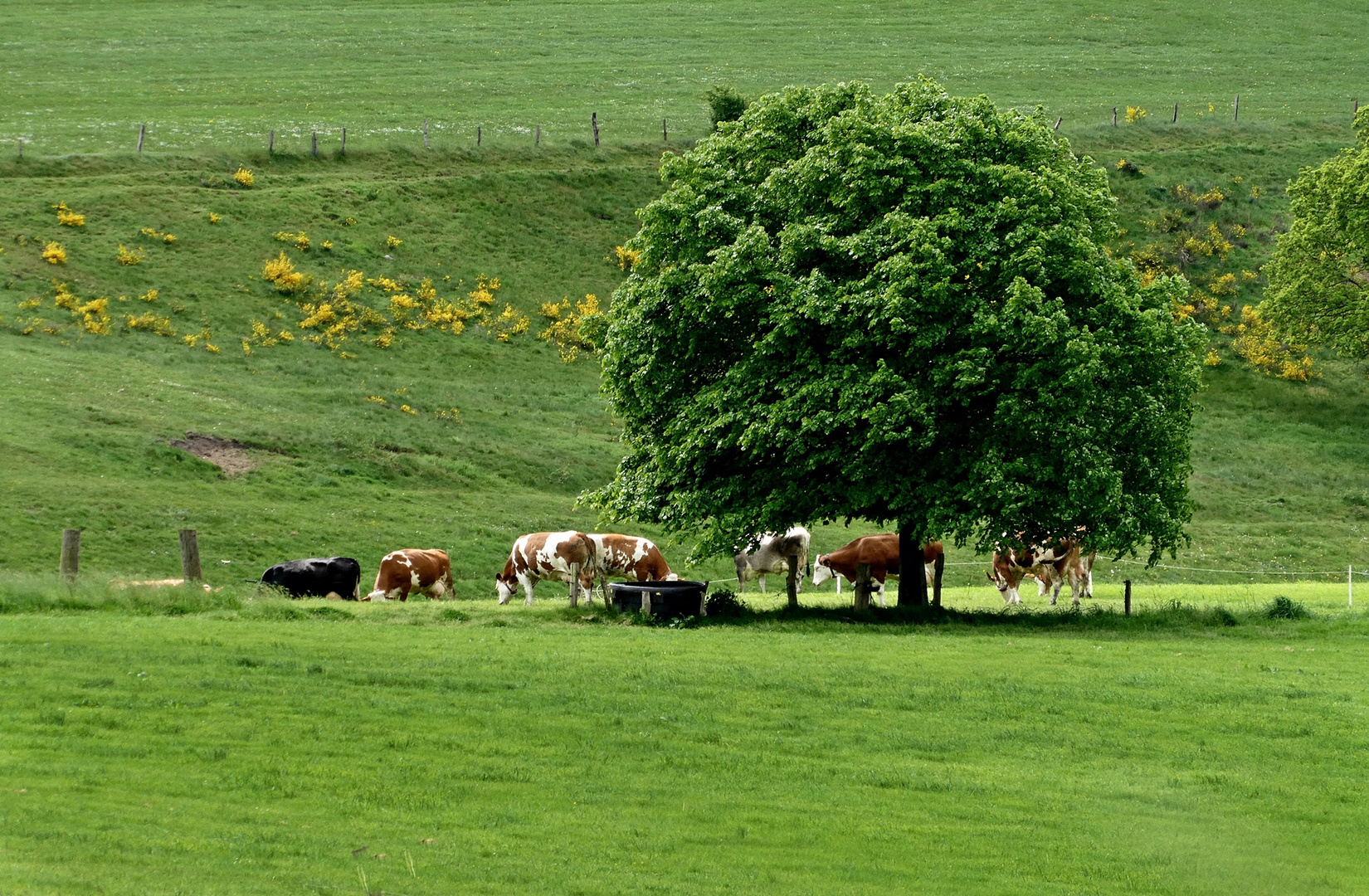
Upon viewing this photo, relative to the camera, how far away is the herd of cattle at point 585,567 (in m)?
35.5

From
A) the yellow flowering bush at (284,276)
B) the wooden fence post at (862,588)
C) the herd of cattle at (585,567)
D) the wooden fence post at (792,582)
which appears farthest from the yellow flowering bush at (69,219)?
the wooden fence post at (862,588)

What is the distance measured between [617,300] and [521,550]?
6.59 m

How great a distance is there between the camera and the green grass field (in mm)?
15828

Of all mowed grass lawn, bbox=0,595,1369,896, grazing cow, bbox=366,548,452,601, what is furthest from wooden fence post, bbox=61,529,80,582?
grazing cow, bbox=366,548,452,601

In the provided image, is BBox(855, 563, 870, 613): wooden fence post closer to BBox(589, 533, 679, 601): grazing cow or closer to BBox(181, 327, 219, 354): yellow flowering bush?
BBox(589, 533, 679, 601): grazing cow

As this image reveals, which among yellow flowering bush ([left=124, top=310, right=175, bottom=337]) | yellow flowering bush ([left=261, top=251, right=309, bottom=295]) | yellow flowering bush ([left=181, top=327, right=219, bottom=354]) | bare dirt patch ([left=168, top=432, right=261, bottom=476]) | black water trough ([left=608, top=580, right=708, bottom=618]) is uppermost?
yellow flowering bush ([left=261, top=251, right=309, bottom=295])

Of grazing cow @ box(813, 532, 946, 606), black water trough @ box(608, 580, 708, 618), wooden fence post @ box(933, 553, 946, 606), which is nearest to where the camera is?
black water trough @ box(608, 580, 708, 618)

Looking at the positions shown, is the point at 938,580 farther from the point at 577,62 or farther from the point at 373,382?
the point at 577,62

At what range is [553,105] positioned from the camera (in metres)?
105

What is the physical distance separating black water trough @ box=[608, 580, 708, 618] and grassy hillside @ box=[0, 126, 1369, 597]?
8.92m

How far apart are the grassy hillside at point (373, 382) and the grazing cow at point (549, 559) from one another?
3.91 metres

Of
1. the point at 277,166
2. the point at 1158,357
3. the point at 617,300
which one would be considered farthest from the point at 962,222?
the point at 277,166

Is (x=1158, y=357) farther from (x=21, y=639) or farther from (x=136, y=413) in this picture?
(x=136, y=413)

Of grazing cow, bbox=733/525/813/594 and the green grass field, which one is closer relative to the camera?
the green grass field
